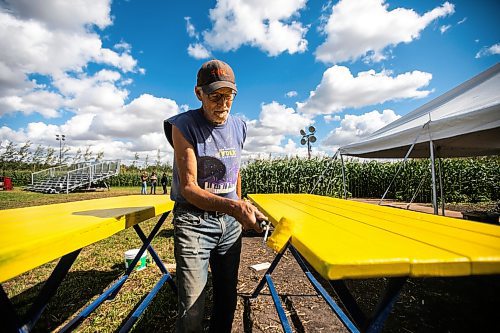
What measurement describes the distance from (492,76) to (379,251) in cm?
731

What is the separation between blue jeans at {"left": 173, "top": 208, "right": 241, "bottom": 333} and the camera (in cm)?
131

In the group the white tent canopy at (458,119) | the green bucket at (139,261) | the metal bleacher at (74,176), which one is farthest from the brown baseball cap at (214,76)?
the metal bleacher at (74,176)

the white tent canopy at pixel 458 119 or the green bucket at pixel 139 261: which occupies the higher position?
the white tent canopy at pixel 458 119

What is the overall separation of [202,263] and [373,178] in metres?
22.1

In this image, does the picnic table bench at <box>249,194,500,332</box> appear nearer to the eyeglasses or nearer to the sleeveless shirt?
the sleeveless shirt

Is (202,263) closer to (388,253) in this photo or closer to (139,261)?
(388,253)

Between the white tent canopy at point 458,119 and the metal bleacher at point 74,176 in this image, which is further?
the metal bleacher at point 74,176

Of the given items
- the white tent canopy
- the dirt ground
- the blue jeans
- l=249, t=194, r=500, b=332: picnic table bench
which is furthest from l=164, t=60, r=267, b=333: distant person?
the white tent canopy

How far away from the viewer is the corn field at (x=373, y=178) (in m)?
14.2

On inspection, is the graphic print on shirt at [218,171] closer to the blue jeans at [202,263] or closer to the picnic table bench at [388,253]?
the blue jeans at [202,263]

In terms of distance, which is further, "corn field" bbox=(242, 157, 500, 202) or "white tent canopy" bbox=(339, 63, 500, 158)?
"corn field" bbox=(242, 157, 500, 202)

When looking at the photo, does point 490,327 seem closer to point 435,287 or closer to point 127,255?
point 435,287

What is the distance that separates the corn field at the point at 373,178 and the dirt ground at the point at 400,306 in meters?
9.32

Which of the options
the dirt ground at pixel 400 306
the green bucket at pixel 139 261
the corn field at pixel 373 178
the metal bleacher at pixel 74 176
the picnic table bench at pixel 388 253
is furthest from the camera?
the metal bleacher at pixel 74 176
